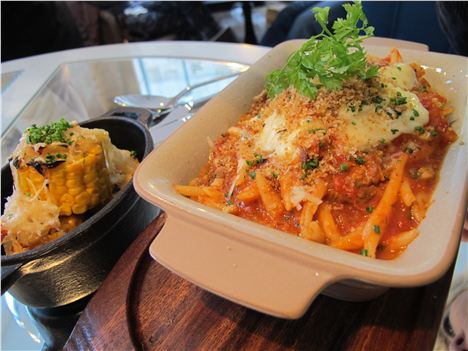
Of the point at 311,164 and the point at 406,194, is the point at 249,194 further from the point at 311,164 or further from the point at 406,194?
the point at 406,194

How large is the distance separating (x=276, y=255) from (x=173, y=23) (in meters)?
3.43

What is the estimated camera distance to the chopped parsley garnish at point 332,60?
36.6 inches

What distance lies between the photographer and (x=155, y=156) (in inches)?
33.7

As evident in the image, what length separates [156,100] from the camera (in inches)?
59.0

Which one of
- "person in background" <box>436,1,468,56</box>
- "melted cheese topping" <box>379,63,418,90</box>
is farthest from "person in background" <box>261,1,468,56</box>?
"melted cheese topping" <box>379,63,418,90</box>

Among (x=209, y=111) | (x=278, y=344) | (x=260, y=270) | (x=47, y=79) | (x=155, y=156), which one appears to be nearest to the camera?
(x=260, y=270)

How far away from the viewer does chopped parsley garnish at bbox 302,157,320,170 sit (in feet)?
2.78

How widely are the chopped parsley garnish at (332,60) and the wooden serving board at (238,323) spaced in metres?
0.47

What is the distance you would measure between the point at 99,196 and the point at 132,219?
3.8 inches

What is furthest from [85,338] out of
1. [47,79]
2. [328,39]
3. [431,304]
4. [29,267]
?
[47,79]

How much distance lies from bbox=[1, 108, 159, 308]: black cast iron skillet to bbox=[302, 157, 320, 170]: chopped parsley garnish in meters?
0.38

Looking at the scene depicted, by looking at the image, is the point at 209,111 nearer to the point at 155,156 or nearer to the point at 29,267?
the point at 155,156

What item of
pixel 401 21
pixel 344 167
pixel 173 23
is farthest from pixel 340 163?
pixel 173 23

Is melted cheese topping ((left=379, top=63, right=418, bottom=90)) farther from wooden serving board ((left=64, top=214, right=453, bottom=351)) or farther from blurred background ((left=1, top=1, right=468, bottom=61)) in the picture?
blurred background ((left=1, top=1, right=468, bottom=61))
